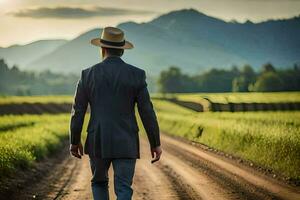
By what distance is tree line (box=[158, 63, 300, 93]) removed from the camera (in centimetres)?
7150

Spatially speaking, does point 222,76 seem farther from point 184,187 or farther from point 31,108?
point 184,187

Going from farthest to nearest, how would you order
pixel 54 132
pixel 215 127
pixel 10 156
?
pixel 54 132 < pixel 215 127 < pixel 10 156

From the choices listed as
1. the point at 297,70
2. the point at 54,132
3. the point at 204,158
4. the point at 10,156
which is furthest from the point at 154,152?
the point at 297,70

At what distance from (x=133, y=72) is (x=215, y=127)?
23.2 m

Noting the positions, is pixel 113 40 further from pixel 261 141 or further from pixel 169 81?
pixel 169 81

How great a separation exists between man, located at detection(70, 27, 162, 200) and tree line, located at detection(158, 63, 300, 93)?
58.5 meters

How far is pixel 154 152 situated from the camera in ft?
25.2

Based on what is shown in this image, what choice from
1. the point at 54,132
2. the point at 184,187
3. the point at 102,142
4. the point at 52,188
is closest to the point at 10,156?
the point at 52,188

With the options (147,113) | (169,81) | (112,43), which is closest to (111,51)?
(112,43)

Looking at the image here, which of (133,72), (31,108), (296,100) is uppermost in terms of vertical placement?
(133,72)

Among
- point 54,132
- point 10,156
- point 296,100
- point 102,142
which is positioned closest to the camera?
point 102,142

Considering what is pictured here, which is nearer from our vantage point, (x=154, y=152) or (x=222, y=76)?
(x=154, y=152)

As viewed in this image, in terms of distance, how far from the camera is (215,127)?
30500mm

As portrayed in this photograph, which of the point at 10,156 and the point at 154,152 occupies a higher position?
the point at 154,152
